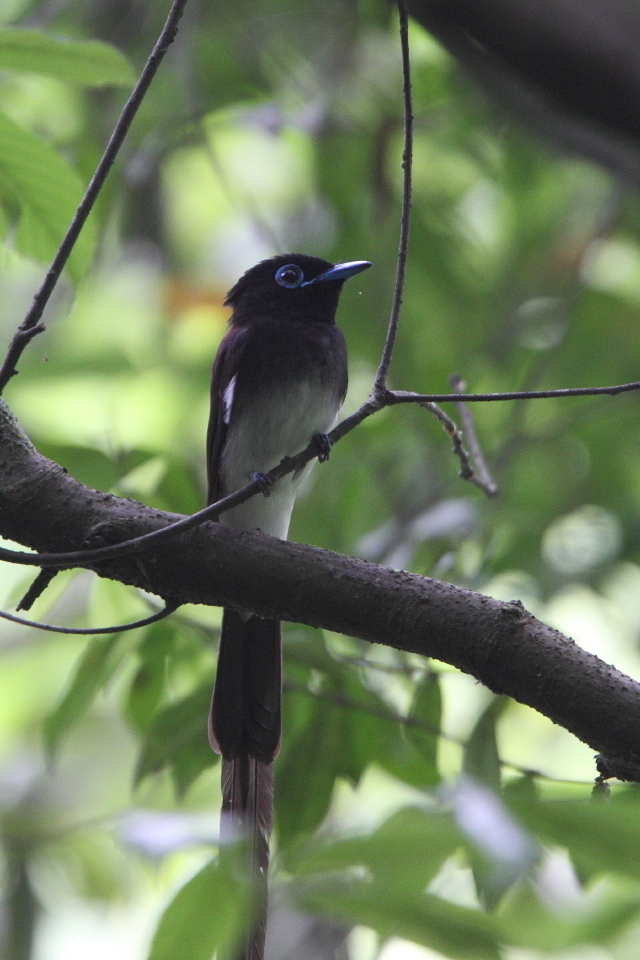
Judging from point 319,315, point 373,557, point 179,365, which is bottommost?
point 373,557

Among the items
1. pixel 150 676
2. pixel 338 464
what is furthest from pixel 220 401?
pixel 150 676

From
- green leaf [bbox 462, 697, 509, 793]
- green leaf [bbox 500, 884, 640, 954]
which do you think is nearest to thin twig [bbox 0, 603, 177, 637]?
green leaf [bbox 462, 697, 509, 793]

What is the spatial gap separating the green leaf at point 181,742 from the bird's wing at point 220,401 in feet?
2.45

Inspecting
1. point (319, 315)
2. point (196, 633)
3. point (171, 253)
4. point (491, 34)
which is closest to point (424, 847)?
point (491, 34)

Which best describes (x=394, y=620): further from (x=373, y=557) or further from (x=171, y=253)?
(x=171, y=253)

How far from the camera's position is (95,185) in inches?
72.2

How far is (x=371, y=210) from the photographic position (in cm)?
439

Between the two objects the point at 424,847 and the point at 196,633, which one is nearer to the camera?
the point at 424,847

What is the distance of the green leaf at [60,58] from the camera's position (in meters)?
1.95

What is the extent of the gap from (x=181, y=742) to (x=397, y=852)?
165 cm

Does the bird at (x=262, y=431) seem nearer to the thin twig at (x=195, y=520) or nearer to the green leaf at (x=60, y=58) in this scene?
the thin twig at (x=195, y=520)

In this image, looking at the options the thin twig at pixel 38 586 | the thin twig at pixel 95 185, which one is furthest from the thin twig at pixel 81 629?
the thin twig at pixel 95 185

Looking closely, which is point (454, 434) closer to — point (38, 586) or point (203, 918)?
point (38, 586)

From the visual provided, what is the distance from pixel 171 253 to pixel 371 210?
2.11 metres
